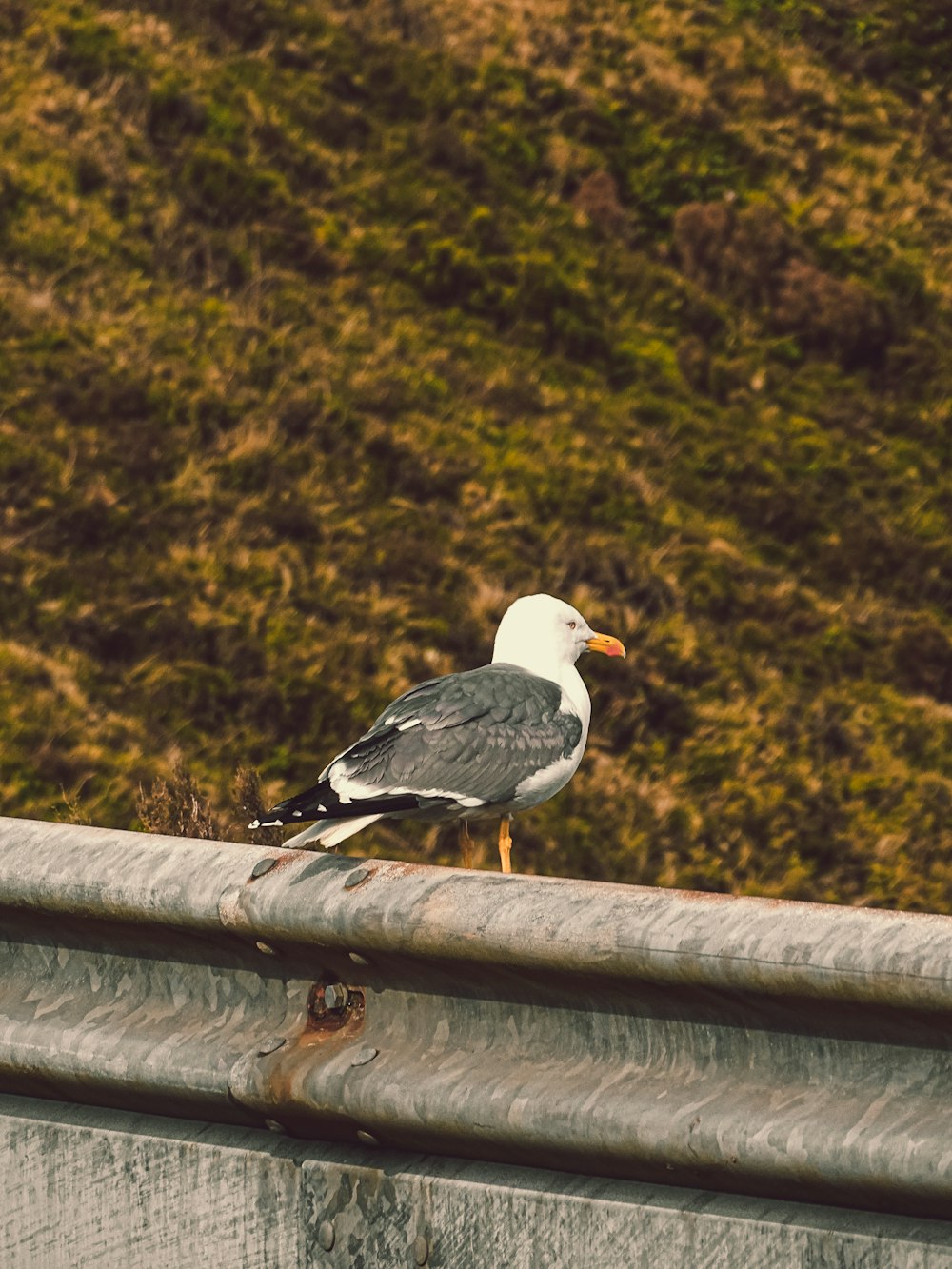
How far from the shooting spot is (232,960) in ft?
7.34

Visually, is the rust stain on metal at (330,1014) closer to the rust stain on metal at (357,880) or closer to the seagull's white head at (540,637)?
the rust stain on metal at (357,880)

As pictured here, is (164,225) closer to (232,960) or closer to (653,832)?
(653,832)

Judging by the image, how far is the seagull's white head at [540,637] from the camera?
214 inches

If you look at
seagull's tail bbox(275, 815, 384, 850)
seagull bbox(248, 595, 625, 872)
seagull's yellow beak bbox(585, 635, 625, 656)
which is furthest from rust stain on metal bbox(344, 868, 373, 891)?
seagull's yellow beak bbox(585, 635, 625, 656)

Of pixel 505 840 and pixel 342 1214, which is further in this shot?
pixel 505 840

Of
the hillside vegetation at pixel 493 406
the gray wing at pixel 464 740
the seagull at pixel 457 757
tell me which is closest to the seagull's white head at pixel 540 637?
the seagull at pixel 457 757

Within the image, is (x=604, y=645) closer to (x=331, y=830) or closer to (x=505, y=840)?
(x=505, y=840)

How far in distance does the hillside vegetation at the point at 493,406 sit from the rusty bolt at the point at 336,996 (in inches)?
310

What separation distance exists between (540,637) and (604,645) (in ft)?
1.72

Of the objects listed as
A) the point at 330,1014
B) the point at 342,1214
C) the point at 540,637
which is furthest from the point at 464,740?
the point at 342,1214

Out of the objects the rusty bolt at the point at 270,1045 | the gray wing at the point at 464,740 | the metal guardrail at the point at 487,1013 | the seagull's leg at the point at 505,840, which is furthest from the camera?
the seagull's leg at the point at 505,840

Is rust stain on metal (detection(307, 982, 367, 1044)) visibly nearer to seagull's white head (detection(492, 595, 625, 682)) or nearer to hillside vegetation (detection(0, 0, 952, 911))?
seagull's white head (detection(492, 595, 625, 682))

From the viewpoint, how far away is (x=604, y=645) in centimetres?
596

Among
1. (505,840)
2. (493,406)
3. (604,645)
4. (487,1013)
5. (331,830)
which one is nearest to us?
(487,1013)
